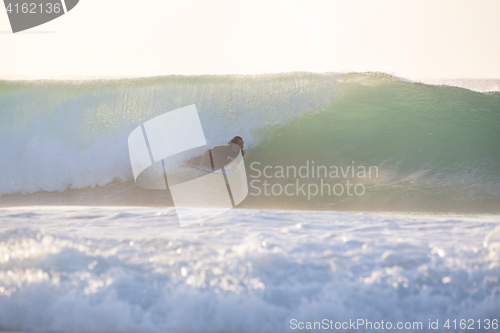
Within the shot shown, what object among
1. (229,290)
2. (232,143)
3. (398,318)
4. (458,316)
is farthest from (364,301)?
(232,143)

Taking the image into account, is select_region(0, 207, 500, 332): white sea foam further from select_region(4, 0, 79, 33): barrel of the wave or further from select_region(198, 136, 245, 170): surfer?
select_region(4, 0, 79, 33): barrel of the wave

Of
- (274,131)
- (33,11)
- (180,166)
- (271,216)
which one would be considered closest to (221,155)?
(180,166)

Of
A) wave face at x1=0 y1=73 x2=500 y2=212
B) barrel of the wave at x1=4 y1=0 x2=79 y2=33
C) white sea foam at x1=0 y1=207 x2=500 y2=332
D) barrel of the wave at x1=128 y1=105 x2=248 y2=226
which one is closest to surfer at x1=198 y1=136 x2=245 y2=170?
barrel of the wave at x1=128 y1=105 x2=248 y2=226

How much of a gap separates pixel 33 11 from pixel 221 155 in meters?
4.39

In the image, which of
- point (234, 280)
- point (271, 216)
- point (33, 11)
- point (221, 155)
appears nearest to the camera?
point (234, 280)

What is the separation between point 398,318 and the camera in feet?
4.79

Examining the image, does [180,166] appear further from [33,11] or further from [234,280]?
[33,11]

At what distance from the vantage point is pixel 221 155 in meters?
4.46

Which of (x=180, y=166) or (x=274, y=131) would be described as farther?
(x=274, y=131)

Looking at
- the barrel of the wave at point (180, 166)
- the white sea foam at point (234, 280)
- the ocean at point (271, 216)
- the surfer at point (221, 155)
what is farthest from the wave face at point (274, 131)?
the white sea foam at point (234, 280)

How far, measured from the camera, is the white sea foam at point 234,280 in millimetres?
1445

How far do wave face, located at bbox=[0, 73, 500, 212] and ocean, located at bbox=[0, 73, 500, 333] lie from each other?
1.0 inches

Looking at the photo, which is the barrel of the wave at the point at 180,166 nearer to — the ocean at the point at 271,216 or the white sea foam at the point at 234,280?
the ocean at the point at 271,216

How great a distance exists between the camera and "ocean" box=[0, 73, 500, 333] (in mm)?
1471
